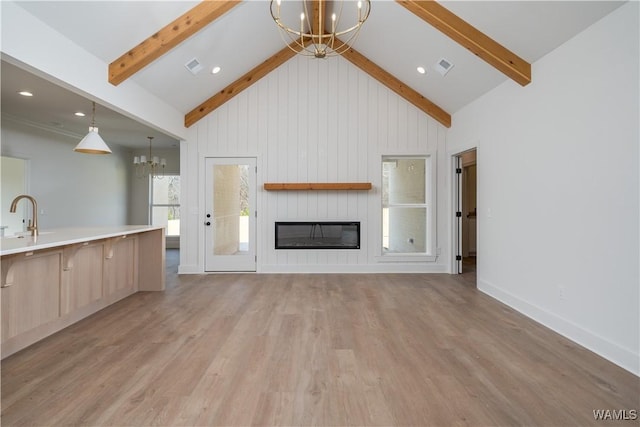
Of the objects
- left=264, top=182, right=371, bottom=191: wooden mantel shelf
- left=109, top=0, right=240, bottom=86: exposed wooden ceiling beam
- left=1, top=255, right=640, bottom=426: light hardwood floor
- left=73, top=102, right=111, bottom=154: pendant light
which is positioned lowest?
left=1, top=255, right=640, bottom=426: light hardwood floor

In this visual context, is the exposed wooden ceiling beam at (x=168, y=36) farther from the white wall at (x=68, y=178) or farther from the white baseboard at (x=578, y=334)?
the white baseboard at (x=578, y=334)

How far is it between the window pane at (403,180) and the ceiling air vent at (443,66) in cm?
161

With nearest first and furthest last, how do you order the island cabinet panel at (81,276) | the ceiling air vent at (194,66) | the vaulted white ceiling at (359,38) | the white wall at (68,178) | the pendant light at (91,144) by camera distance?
1. the vaulted white ceiling at (359,38)
2. the island cabinet panel at (81,276)
3. the pendant light at (91,144)
4. the ceiling air vent at (194,66)
5. the white wall at (68,178)

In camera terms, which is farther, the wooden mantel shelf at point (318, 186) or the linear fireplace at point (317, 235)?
the linear fireplace at point (317, 235)

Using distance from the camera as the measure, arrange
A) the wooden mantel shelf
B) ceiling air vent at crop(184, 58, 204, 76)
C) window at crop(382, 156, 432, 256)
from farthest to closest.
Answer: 1. window at crop(382, 156, 432, 256)
2. the wooden mantel shelf
3. ceiling air vent at crop(184, 58, 204, 76)

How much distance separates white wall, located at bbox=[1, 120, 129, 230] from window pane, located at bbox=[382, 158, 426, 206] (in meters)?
6.37

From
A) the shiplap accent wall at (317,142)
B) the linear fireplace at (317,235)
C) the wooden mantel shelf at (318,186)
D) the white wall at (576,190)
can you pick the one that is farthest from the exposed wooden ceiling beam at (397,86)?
the linear fireplace at (317,235)

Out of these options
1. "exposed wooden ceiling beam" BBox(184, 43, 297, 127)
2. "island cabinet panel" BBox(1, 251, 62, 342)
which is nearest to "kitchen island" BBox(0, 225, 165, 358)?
"island cabinet panel" BBox(1, 251, 62, 342)

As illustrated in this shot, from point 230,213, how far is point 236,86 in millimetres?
2093

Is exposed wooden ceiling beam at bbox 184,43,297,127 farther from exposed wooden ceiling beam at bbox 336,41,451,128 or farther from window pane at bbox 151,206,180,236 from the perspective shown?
window pane at bbox 151,206,180,236

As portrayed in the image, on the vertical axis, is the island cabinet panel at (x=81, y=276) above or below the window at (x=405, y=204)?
below

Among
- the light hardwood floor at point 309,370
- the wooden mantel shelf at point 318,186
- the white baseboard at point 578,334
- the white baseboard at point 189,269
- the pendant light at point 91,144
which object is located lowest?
the light hardwood floor at point 309,370

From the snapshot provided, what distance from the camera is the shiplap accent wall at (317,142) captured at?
17.2ft

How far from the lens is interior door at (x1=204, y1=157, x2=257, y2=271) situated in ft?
17.3
